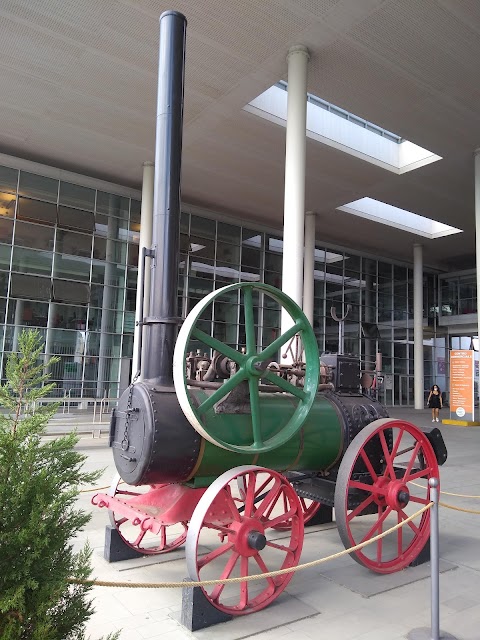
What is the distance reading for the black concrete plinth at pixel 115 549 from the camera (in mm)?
4652

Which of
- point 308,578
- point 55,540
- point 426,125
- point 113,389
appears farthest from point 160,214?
point 113,389

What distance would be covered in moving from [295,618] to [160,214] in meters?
3.32

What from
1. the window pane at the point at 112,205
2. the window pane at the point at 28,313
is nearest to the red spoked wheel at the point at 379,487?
the window pane at the point at 28,313

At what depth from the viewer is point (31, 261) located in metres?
17.6

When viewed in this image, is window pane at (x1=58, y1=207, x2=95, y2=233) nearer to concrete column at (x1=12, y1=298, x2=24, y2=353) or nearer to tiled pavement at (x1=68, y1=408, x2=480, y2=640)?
concrete column at (x1=12, y1=298, x2=24, y2=353)

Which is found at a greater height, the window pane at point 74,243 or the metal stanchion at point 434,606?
the window pane at point 74,243

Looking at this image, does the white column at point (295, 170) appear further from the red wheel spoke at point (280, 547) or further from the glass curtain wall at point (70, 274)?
the glass curtain wall at point (70, 274)

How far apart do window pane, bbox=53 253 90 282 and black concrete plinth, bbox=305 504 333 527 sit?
1449 centimetres

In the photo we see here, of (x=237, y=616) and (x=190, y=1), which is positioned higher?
(x=190, y=1)

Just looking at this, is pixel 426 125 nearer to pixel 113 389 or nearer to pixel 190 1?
pixel 190 1

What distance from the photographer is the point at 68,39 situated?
11.0 m

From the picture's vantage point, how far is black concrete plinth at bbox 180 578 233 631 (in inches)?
139

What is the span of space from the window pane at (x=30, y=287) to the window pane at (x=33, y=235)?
3.67ft

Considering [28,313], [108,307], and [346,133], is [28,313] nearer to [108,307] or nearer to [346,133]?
[108,307]
